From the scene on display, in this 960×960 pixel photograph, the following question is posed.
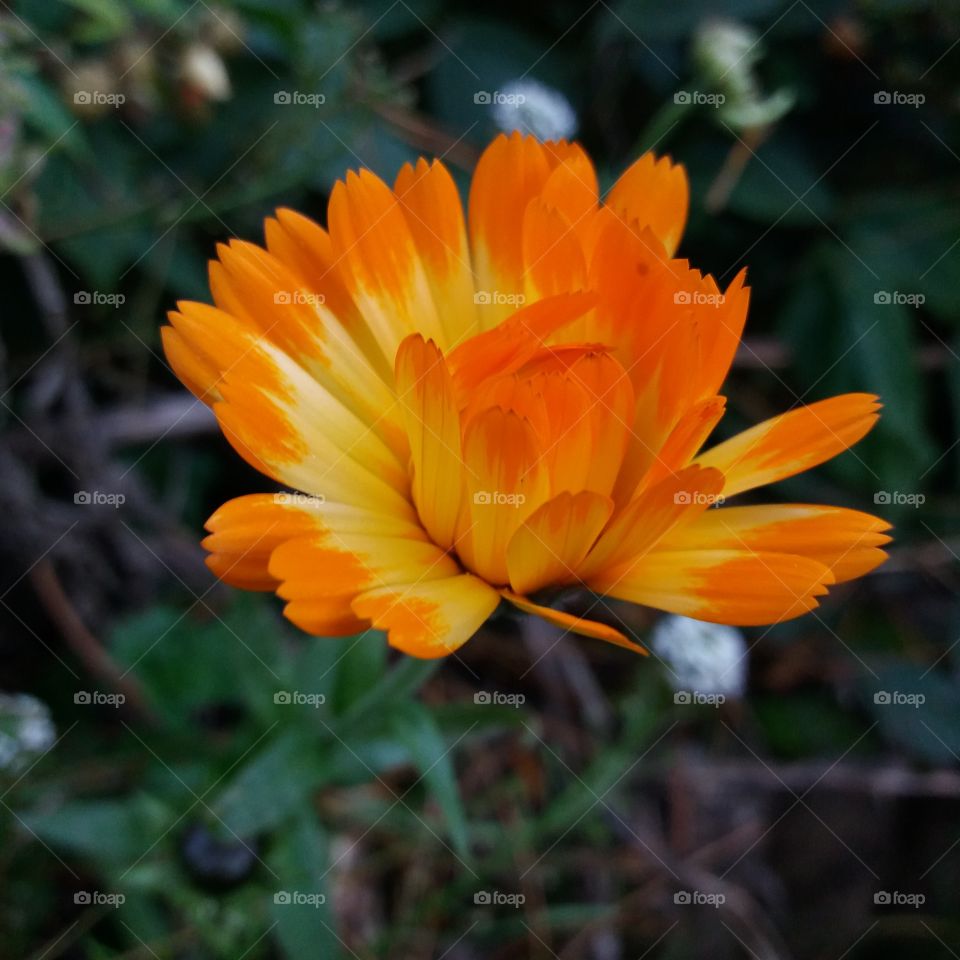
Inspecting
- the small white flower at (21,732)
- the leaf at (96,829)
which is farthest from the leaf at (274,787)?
the small white flower at (21,732)

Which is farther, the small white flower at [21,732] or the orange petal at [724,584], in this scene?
the small white flower at [21,732]

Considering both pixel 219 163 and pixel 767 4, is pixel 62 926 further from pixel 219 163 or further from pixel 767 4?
pixel 767 4

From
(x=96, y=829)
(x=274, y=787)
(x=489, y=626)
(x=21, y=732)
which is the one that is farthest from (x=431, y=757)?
(x=489, y=626)

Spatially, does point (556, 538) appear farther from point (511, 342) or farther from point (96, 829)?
point (96, 829)

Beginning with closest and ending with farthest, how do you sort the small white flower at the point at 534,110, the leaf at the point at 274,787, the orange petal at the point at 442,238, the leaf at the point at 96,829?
the orange petal at the point at 442,238, the leaf at the point at 274,787, the leaf at the point at 96,829, the small white flower at the point at 534,110

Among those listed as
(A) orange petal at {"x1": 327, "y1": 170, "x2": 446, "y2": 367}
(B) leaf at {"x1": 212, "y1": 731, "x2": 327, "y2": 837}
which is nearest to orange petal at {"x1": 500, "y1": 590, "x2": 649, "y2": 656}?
(A) orange petal at {"x1": 327, "y1": 170, "x2": 446, "y2": 367}

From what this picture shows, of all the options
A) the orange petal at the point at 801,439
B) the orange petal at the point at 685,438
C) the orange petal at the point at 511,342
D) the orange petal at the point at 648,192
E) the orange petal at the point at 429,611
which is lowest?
the orange petal at the point at 429,611

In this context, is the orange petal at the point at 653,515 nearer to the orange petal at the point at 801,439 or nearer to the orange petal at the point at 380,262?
the orange petal at the point at 801,439
